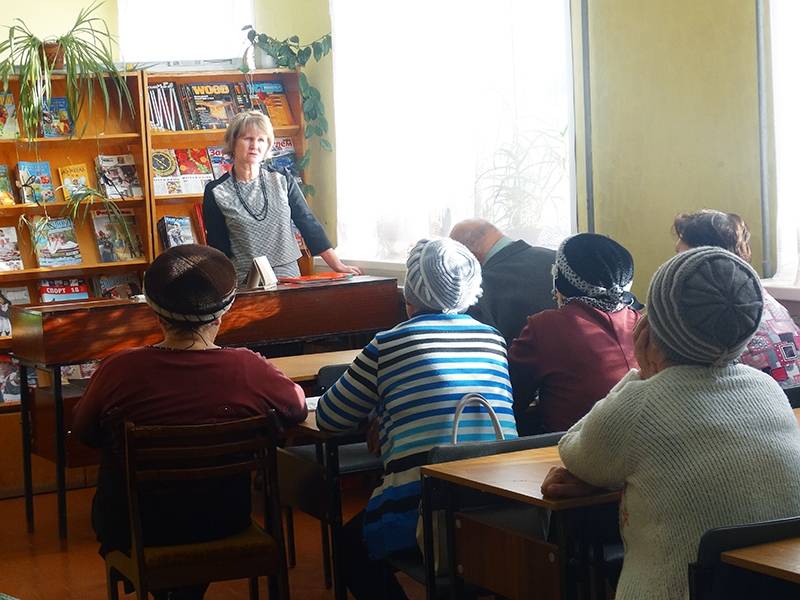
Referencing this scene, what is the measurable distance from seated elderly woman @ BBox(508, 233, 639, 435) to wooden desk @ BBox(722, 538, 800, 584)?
1.25 metres

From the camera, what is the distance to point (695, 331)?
198 centimetres

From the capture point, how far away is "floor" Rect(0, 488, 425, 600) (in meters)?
4.21

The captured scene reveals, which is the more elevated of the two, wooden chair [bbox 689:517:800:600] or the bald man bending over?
the bald man bending over

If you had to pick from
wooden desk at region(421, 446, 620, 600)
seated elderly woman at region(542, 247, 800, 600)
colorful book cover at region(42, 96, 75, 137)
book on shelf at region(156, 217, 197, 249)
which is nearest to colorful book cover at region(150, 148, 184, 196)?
book on shelf at region(156, 217, 197, 249)

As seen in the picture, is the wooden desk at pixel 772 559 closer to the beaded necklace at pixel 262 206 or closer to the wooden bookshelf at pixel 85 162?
the beaded necklace at pixel 262 206

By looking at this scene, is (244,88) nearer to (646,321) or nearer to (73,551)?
(73,551)

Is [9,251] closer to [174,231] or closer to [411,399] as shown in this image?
[174,231]

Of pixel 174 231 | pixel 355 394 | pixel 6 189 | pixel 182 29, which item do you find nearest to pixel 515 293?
pixel 355 394

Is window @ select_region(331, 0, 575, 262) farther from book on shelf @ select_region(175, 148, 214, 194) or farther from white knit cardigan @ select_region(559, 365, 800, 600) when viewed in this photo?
white knit cardigan @ select_region(559, 365, 800, 600)

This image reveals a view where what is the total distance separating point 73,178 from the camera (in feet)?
22.1

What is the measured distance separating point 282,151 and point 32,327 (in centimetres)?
257

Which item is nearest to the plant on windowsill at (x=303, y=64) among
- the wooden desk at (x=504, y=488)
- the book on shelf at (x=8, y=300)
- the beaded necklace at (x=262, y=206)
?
the beaded necklace at (x=262, y=206)

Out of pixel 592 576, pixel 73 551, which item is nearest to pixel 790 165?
pixel 592 576

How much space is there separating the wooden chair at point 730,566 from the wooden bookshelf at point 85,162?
5324 millimetres
